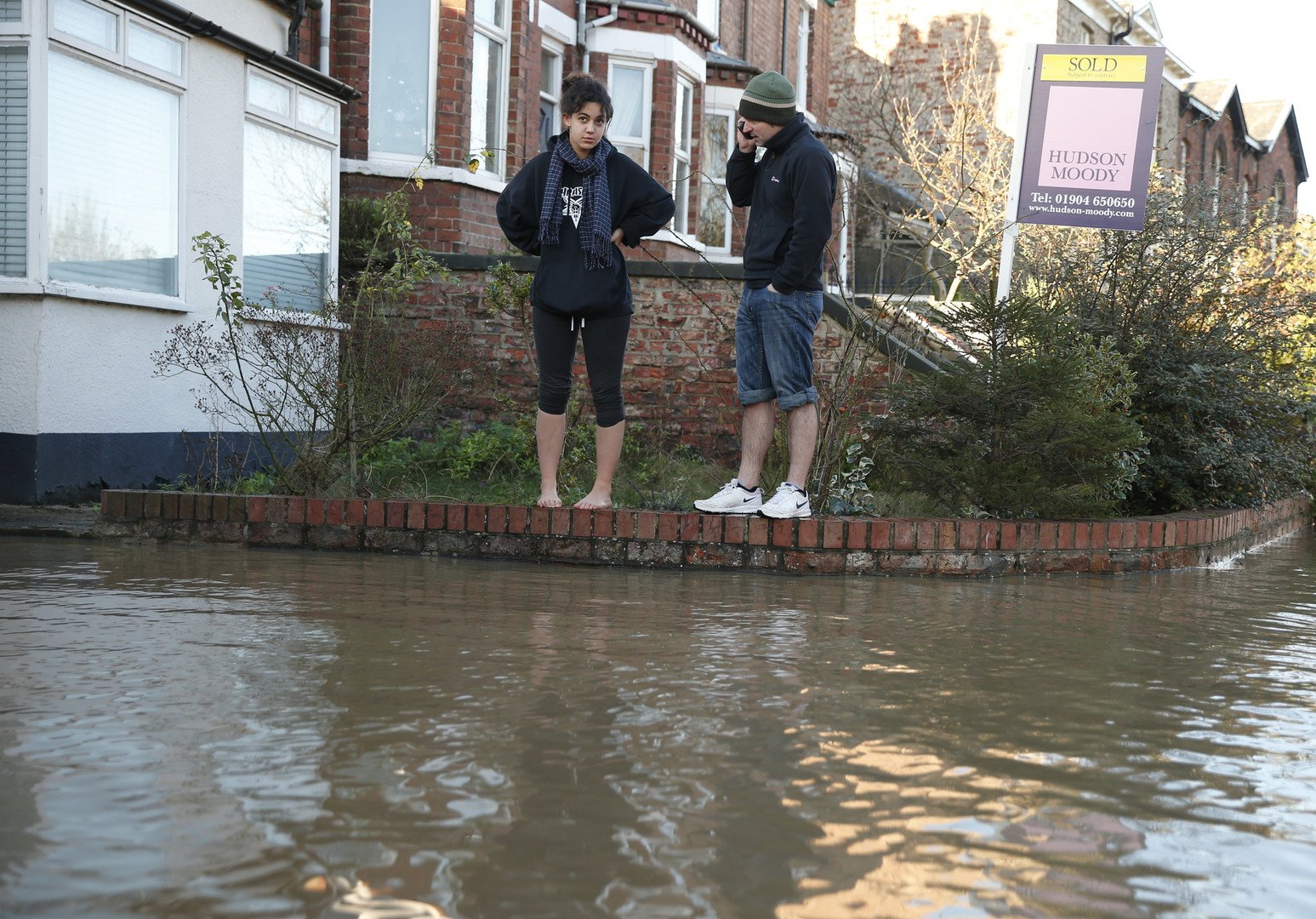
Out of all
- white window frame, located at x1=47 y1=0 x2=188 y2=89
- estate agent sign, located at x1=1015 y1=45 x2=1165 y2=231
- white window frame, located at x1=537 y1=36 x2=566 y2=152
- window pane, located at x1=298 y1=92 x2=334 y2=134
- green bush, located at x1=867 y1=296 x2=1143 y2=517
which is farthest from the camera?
white window frame, located at x1=537 y1=36 x2=566 y2=152

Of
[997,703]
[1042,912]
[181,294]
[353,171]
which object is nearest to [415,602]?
[997,703]

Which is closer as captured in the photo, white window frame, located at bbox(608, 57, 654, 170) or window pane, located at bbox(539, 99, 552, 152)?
window pane, located at bbox(539, 99, 552, 152)

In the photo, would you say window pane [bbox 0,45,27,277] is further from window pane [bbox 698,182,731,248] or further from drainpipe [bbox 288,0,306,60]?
window pane [bbox 698,182,731,248]

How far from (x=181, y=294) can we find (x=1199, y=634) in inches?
248

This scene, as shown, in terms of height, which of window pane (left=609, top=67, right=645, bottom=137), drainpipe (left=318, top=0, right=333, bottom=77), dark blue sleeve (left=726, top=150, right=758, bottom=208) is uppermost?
window pane (left=609, top=67, right=645, bottom=137)

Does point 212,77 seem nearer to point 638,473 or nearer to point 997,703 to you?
point 638,473

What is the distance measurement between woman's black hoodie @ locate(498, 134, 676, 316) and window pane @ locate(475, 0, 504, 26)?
7.54 meters

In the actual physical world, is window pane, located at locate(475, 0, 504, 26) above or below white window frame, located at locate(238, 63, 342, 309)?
above

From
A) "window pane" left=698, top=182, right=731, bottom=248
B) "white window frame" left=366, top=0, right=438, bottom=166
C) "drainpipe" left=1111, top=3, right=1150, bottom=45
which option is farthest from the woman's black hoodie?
"drainpipe" left=1111, top=3, right=1150, bottom=45

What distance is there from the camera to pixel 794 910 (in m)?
2.25

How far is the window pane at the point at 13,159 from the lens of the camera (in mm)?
7586

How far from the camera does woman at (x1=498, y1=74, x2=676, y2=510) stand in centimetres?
632

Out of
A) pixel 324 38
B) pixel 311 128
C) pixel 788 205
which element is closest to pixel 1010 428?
pixel 788 205

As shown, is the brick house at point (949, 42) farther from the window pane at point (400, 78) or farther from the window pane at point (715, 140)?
the window pane at point (400, 78)
